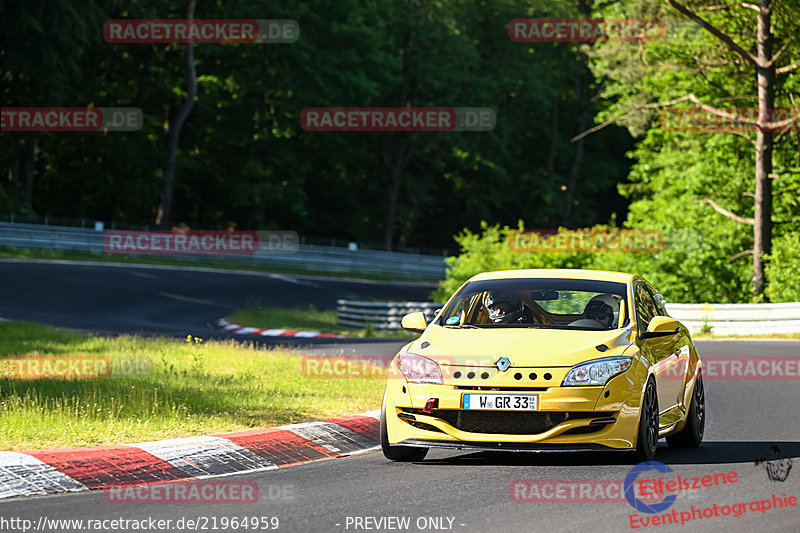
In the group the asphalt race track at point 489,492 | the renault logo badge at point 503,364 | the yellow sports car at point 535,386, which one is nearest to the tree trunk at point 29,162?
the asphalt race track at point 489,492

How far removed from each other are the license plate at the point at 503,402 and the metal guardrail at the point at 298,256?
4079 centimetres

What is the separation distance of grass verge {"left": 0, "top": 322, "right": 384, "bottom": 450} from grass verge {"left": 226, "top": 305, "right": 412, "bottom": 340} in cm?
1363

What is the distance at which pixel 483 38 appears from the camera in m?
73.6

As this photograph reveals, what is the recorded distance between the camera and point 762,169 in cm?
3238

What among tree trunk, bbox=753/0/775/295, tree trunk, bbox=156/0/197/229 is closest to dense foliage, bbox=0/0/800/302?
tree trunk, bbox=753/0/775/295

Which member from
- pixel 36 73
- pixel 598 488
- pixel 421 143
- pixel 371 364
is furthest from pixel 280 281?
pixel 598 488

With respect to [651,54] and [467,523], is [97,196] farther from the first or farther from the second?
[467,523]

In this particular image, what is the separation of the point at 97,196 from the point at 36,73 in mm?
9397

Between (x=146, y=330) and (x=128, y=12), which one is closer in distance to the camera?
(x=146, y=330)

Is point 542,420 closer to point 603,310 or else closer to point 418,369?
point 418,369

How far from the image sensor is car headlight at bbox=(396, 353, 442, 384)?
9070 mm

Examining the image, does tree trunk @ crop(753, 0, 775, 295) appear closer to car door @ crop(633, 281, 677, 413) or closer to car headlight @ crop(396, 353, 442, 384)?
car door @ crop(633, 281, 677, 413)

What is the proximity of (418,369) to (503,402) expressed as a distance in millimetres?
780

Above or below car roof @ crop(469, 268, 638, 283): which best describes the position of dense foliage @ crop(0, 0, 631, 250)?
above
